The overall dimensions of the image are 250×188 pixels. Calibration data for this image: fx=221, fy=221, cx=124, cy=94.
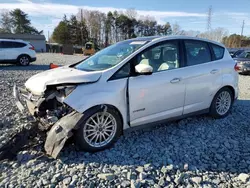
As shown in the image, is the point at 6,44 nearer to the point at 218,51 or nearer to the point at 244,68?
the point at 218,51

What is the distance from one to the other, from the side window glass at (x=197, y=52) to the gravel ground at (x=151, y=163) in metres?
1.24

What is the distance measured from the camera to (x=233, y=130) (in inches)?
161

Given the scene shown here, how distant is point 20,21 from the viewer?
59.1m

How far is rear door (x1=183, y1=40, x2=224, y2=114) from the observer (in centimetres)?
391

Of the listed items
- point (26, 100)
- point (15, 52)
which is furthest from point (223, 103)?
point (15, 52)

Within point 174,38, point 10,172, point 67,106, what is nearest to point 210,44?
point 174,38

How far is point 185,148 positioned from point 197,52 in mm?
1839

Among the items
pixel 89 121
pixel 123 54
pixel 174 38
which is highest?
pixel 174 38

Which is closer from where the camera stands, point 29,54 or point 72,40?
point 29,54

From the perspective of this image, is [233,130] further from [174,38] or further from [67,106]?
[67,106]

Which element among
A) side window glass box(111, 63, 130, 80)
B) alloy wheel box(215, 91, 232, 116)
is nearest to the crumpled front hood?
side window glass box(111, 63, 130, 80)

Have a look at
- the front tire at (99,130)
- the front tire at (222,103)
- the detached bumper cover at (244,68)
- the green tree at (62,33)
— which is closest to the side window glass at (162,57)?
the front tire at (99,130)

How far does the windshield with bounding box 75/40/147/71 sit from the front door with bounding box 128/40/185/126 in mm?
231

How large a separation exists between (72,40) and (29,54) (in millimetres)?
42408
